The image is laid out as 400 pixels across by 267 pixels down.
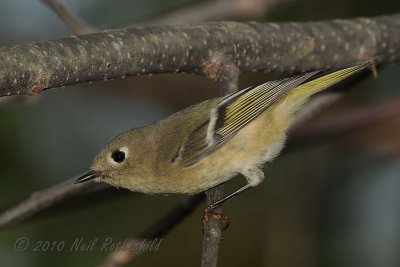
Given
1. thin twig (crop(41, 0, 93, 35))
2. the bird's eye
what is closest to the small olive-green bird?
the bird's eye

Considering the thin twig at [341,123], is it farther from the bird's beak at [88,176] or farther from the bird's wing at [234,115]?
the bird's wing at [234,115]

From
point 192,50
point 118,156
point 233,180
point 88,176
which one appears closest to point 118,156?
point 118,156

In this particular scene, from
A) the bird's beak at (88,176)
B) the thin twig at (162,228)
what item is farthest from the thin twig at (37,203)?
the thin twig at (162,228)

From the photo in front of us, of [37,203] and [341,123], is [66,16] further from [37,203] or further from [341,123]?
[341,123]

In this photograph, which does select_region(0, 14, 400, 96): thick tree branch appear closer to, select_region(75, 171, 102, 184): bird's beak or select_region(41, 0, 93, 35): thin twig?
select_region(75, 171, 102, 184): bird's beak

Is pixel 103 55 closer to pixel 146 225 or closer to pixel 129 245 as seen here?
pixel 129 245
